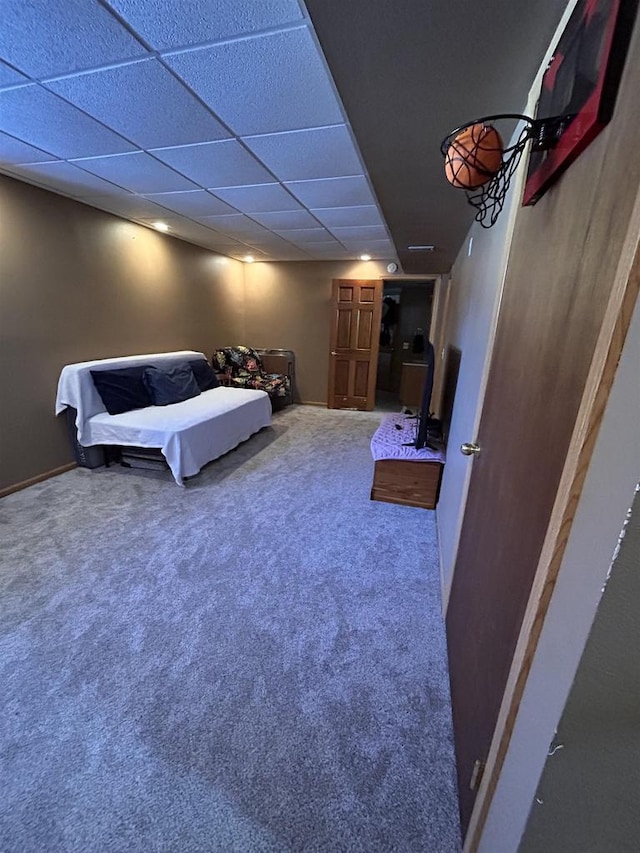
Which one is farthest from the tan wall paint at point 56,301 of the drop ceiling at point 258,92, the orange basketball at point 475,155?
the orange basketball at point 475,155

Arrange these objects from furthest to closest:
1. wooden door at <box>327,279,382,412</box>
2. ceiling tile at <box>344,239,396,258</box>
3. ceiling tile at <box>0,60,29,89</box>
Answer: wooden door at <box>327,279,382,412</box>, ceiling tile at <box>344,239,396,258</box>, ceiling tile at <box>0,60,29,89</box>

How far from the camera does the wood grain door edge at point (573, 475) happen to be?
43cm

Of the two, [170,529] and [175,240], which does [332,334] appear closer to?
[175,240]

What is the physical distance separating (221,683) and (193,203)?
11.2 feet

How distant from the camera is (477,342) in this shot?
1665mm

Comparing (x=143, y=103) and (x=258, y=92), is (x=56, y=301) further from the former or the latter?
(x=258, y=92)

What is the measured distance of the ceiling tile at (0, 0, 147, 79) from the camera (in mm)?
1143

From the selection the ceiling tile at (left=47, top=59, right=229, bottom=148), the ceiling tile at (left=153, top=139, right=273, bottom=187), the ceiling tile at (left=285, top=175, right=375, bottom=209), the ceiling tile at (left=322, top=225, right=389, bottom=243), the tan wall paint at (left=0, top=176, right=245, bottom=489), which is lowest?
the tan wall paint at (left=0, top=176, right=245, bottom=489)

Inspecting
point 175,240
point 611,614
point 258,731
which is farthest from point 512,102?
point 175,240

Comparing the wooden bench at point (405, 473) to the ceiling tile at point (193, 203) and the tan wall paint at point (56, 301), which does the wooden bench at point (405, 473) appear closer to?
the ceiling tile at point (193, 203)

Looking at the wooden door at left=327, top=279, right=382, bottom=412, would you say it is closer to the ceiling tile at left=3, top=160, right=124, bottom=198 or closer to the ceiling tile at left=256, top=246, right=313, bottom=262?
the ceiling tile at left=256, top=246, right=313, bottom=262

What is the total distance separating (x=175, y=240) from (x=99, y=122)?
265 centimetres

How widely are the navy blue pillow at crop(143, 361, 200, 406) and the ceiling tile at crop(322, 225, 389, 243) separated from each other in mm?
2247

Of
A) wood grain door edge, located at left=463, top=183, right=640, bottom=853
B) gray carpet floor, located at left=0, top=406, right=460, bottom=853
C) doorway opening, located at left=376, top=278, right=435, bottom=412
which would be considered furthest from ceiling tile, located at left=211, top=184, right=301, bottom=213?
doorway opening, located at left=376, top=278, right=435, bottom=412
